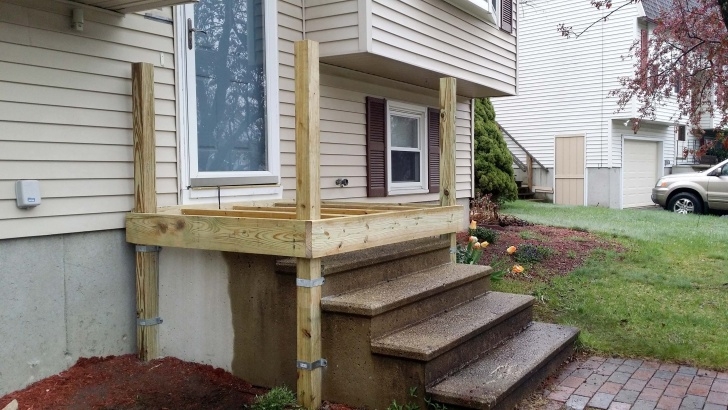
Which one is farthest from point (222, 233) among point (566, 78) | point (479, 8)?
point (566, 78)

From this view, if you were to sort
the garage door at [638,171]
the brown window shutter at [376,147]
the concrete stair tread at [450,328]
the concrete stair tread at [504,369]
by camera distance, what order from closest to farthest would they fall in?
1. the concrete stair tread at [504,369]
2. the concrete stair tread at [450,328]
3. the brown window shutter at [376,147]
4. the garage door at [638,171]

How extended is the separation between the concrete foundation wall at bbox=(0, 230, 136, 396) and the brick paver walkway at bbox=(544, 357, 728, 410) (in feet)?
9.84

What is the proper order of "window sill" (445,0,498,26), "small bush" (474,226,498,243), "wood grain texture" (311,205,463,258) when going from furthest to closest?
"small bush" (474,226,498,243), "window sill" (445,0,498,26), "wood grain texture" (311,205,463,258)

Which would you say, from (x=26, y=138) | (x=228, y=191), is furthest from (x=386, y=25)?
(x=26, y=138)

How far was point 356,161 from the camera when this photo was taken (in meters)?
7.12

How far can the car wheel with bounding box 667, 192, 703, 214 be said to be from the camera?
14.5 m

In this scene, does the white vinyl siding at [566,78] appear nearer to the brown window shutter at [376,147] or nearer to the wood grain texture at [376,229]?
the brown window shutter at [376,147]

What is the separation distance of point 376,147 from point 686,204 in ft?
35.0

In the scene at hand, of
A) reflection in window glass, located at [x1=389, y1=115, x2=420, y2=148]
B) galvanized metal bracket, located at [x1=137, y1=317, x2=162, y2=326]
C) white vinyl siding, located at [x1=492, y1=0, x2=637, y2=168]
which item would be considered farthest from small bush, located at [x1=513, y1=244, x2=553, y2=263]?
white vinyl siding, located at [x1=492, y1=0, x2=637, y2=168]

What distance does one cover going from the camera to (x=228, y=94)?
5.23 metres

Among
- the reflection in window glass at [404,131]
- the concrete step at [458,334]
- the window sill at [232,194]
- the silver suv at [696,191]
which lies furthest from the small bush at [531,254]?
the silver suv at [696,191]

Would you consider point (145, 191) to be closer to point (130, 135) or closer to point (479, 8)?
point (130, 135)

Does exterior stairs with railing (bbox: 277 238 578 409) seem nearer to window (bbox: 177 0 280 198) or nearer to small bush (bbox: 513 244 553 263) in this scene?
window (bbox: 177 0 280 198)

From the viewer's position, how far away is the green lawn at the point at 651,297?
4953 mm
